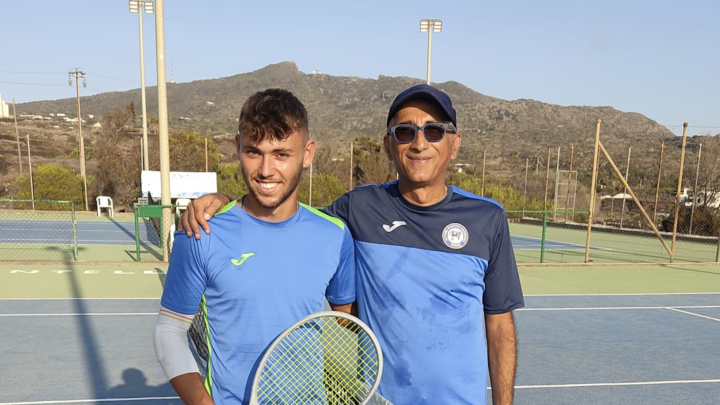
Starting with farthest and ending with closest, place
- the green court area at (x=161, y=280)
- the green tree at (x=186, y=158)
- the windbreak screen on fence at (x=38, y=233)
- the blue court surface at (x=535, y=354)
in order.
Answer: the green tree at (x=186, y=158)
the windbreak screen on fence at (x=38, y=233)
the green court area at (x=161, y=280)
the blue court surface at (x=535, y=354)

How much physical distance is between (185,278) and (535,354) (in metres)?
5.42

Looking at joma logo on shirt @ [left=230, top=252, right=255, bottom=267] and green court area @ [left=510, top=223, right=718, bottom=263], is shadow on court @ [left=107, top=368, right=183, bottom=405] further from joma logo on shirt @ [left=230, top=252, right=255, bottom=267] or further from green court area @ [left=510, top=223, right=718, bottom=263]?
green court area @ [left=510, top=223, right=718, bottom=263]

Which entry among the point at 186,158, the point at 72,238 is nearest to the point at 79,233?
the point at 72,238

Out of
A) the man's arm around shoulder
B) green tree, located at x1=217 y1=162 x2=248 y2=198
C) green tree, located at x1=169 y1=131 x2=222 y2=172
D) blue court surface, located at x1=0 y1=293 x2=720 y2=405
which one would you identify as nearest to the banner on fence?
green tree, located at x1=217 y1=162 x2=248 y2=198

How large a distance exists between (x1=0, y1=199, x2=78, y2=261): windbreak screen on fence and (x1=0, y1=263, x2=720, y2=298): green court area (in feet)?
4.37

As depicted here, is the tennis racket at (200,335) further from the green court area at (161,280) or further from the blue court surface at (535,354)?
the green court area at (161,280)

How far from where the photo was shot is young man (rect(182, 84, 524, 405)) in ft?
6.17

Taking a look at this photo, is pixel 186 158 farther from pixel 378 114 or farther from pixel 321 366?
pixel 378 114

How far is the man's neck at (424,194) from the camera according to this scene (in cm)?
201

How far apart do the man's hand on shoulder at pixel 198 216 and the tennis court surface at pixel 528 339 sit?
130 inches

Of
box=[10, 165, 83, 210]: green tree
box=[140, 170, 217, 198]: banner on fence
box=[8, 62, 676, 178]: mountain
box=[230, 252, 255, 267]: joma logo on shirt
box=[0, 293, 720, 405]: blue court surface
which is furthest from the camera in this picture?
box=[8, 62, 676, 178]: mountain

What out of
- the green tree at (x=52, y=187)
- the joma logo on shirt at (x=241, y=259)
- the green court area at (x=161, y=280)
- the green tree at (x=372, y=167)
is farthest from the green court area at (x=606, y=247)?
the green tree at (x=52, y=187)

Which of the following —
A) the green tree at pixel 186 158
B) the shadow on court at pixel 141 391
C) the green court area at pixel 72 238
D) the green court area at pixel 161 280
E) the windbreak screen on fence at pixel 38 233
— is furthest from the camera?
the green tree at pixel 186 158

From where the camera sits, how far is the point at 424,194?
201cm
